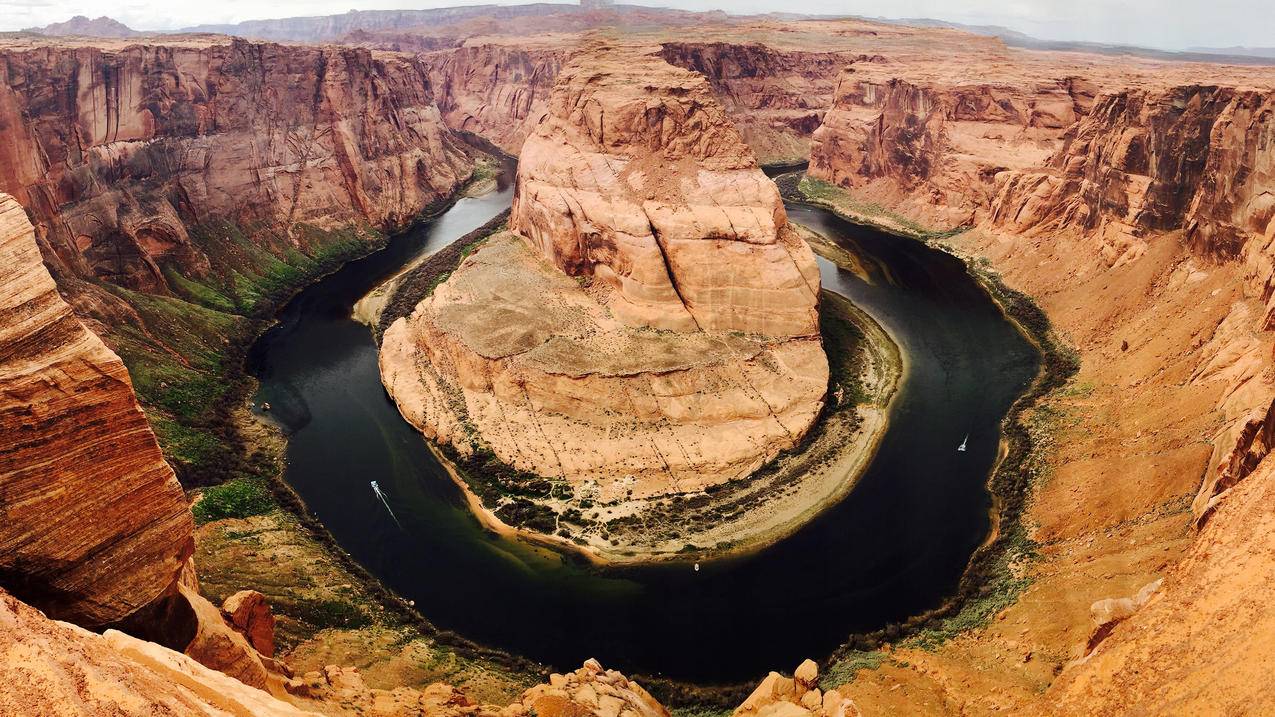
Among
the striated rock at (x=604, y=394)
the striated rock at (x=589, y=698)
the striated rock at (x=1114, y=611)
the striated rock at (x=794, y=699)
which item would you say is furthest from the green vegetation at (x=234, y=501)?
the striated rock at (x=1114, y=611)

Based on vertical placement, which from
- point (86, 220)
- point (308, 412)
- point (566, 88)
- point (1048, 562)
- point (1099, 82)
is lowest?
point (308, 412)

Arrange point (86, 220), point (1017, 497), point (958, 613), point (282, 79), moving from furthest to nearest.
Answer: point (282, 79)
point (86, 220)
point (1017, 497)
point (958, 613)

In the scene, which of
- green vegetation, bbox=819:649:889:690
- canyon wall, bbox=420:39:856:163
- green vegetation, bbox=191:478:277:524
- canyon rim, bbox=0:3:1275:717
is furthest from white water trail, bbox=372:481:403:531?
canyon wall, bbox=420:39:856:163

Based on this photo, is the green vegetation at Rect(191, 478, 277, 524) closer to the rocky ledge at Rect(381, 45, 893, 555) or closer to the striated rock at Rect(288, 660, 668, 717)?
the rocky ledge at Rect(381, 45, 893, 555)

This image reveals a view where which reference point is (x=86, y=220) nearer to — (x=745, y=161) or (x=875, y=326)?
(x=745, y=161)

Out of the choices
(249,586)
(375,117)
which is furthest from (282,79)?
(249,586)

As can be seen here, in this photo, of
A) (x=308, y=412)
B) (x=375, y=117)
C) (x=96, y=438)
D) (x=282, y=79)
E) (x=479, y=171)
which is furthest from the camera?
(x=479, y=171)
